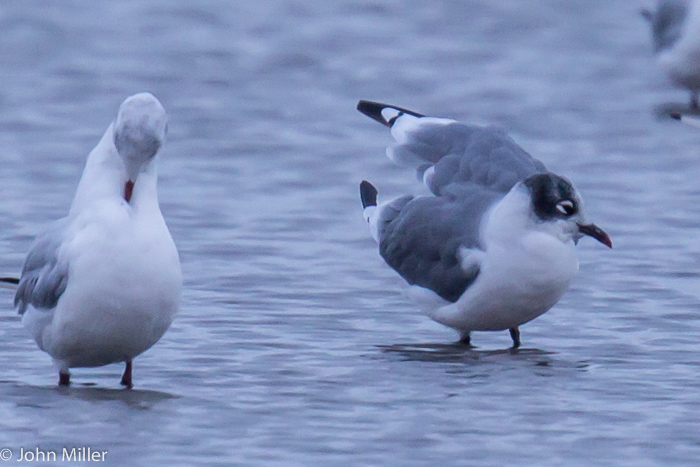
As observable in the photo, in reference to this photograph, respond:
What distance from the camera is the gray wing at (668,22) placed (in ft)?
46.1

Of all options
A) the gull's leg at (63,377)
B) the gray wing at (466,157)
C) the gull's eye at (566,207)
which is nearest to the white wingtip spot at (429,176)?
the gray wing at (466,157)

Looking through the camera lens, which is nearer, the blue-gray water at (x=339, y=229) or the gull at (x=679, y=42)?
the blue-gray water at (x=339, y=229)

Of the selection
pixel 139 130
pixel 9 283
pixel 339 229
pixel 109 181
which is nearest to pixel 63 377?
pixel 9 283

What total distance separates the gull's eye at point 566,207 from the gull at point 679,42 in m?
6.55

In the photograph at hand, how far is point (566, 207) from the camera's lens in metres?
7.47

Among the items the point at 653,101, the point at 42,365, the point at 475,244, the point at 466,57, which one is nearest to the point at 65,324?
the point at 42,365

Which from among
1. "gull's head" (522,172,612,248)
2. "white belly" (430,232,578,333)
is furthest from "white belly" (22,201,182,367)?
"gull's head" (522,172,612,248)

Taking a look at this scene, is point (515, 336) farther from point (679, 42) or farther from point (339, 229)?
point (679, 42)

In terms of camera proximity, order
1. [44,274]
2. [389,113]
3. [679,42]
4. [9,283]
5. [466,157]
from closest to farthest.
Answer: [44,274]
[9,283]
[466,157]
[389,113]
[679,42]

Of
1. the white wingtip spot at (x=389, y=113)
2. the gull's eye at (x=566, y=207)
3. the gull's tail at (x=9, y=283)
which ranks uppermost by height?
the white wingtip spot at (x=389, y=113)

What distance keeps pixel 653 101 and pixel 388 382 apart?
8.10 meters

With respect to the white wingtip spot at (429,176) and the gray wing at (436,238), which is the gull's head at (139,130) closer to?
the gray wing at (436,238)

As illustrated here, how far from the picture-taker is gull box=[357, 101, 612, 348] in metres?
7.42

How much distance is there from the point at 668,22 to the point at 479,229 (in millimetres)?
7190
